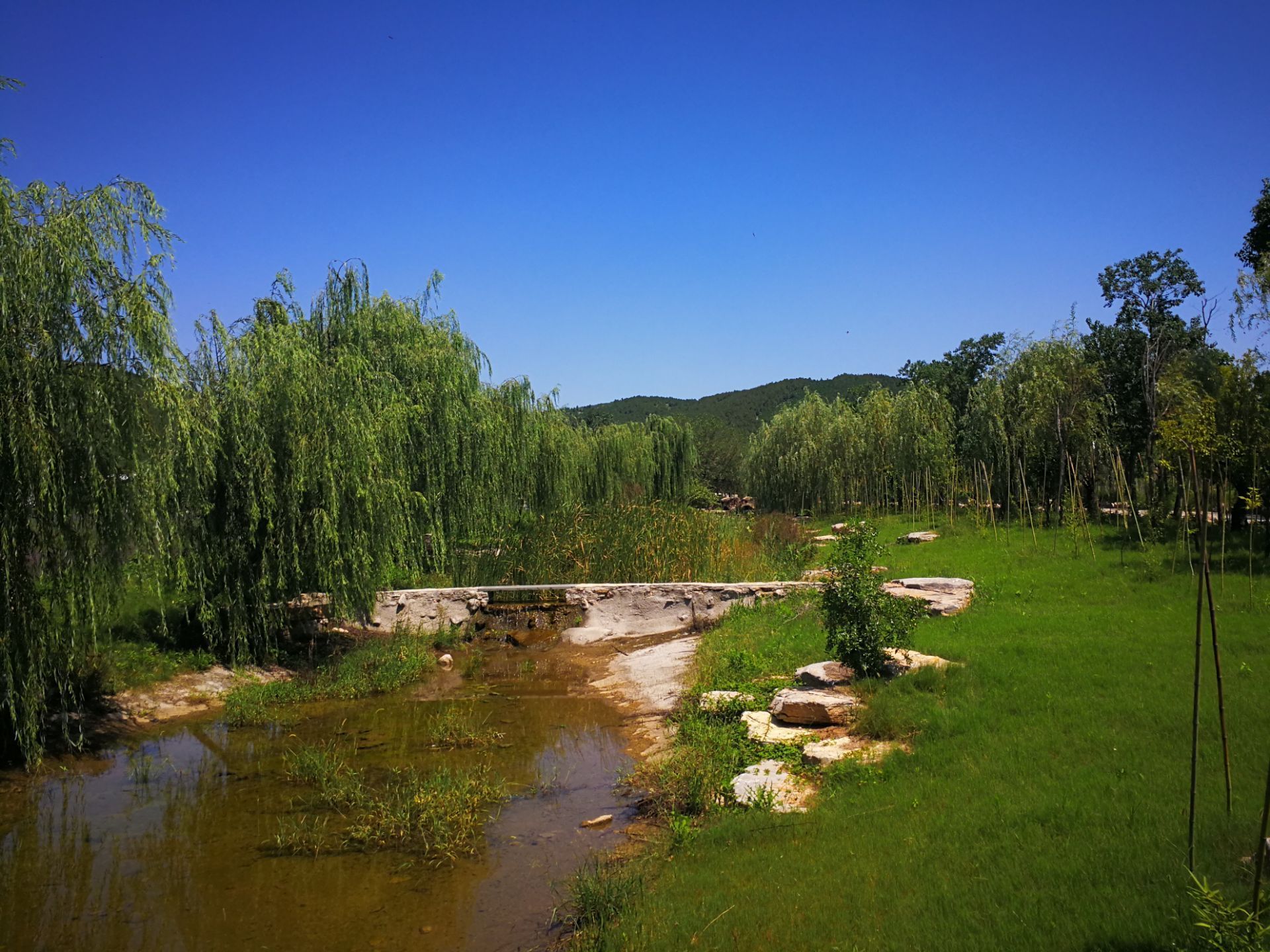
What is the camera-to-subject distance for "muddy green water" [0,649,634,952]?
17.1 feet

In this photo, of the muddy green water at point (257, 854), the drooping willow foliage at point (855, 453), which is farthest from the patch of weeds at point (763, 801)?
the drooping willow foliage at point (855, 453)

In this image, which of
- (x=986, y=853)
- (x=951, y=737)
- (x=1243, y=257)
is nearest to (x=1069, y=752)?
(x=951, y=737)

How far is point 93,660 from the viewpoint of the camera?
965 cm

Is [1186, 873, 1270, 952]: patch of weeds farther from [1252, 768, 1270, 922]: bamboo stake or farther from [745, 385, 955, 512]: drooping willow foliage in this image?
[745, 385, 955, 512]: drooping willow foliage

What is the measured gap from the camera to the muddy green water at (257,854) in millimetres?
5207

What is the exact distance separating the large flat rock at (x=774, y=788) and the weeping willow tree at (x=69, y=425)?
19.0 ft

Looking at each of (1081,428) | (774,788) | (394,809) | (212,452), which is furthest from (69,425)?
(1081,428)

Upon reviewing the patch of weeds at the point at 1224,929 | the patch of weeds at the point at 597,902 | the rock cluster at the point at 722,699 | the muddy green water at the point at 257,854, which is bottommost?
the muddy green water at the point at 257,854

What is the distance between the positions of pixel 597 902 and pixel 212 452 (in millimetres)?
7739

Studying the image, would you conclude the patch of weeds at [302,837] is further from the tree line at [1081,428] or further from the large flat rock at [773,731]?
the tree line at [1081,428]

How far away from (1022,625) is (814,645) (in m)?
2.44

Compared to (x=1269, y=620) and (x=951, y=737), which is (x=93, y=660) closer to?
(x=951, y=737)

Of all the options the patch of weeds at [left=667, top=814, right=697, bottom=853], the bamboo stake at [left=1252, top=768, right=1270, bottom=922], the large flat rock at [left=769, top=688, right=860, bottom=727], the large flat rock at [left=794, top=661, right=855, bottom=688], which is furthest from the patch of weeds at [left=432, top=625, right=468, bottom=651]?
the bamboo stake at [left=1252, top=768, right=1270, bottom=922]

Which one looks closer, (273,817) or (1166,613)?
(273,817)
